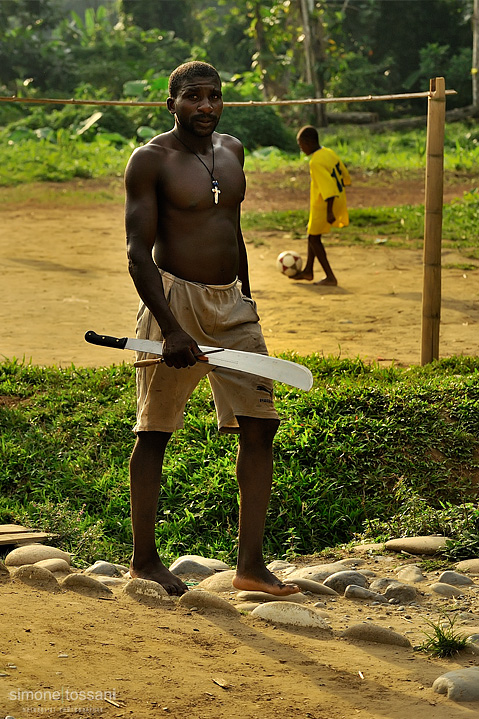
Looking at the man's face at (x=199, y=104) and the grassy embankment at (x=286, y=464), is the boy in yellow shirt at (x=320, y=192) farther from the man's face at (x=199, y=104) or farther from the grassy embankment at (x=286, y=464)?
the man's face at (x=199, y=104)

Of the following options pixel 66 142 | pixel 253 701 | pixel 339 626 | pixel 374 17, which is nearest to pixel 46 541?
pixel 339 626

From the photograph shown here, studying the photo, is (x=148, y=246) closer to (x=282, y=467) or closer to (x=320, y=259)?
(x=282, y=467)

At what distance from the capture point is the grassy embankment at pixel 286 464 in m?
4.47

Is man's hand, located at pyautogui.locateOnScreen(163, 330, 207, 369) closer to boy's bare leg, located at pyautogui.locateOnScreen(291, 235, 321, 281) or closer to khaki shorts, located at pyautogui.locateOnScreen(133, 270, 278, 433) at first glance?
khaki shorts, located at pyautogui.locateOnScreen(133, 270, 278, 433)

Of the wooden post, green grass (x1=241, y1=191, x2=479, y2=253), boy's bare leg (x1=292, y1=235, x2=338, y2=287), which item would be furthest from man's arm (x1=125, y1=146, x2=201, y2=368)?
green grass (x1=241, y1=191, x2=479, y2=253)

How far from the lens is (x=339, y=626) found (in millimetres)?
3061

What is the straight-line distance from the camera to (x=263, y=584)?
10.7 ft

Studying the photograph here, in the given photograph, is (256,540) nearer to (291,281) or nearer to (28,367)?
(28,367)

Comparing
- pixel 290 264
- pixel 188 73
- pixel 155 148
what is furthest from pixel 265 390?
pixel 290 264

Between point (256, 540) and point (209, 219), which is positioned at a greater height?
point (209, 219)

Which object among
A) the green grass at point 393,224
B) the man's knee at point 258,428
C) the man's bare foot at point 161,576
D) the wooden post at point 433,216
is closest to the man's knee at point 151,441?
the man's knee at point 258,428

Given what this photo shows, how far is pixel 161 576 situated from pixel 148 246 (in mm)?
1131

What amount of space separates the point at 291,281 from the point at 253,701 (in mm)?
7063

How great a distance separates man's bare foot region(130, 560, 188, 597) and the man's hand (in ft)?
2.42
